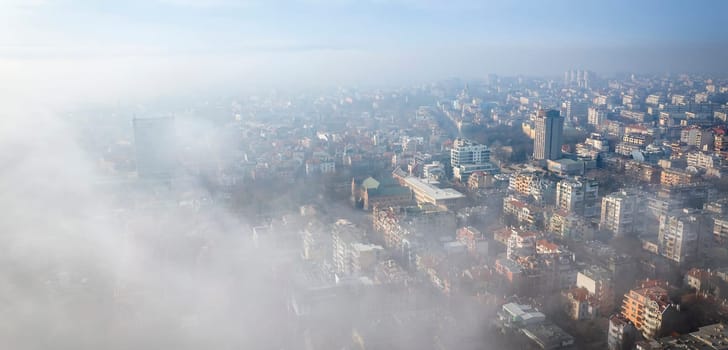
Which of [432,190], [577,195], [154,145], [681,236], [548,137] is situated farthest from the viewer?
[548,137]

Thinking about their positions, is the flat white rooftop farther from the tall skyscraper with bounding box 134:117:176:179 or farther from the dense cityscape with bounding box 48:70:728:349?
the tall skyscraper with bounding box 134:117:176:179


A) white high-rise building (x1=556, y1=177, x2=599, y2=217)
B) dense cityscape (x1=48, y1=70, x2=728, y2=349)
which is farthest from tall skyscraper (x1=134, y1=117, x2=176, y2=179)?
white high-rise building (x1=556, y1=177, x2=599, y2=217)

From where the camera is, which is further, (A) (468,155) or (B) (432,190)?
(A) (468,155)

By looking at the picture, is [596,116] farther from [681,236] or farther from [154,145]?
[154,145]

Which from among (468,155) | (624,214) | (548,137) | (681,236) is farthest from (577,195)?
(548,137)

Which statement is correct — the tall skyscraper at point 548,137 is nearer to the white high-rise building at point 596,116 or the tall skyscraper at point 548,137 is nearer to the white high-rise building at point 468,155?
the white high-rise building at point 468,155

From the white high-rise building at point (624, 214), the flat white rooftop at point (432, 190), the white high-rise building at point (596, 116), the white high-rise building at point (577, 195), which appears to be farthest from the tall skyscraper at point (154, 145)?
the white high-rise building at point (596, 116)
